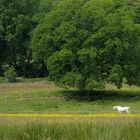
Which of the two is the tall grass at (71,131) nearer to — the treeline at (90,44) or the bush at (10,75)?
the treeline at (90,44)

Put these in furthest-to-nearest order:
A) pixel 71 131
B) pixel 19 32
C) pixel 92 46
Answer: pixel 19 32
pixel 92 46
pixel 71 131

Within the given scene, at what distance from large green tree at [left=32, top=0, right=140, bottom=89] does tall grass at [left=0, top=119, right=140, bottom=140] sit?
4158 centimetres

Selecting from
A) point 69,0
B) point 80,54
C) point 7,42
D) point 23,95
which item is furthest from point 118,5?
point 7,42

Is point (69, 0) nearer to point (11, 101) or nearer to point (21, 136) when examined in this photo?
point (11, 101)

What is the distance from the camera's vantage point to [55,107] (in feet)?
159

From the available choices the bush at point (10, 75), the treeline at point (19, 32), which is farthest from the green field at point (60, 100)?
the treeline at point (19, 32)

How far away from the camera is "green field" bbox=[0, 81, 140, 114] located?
47.3 metres

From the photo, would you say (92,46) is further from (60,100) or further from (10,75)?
(10,75)

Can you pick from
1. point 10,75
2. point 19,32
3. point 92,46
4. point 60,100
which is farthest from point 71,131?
point 19,32

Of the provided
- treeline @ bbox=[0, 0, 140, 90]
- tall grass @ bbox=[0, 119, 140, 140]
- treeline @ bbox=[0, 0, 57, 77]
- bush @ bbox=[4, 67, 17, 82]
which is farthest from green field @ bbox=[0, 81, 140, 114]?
tall grass @ bbox=[0, 119, 140, 140]

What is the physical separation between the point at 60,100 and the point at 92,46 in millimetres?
6048

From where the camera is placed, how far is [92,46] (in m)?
53.1

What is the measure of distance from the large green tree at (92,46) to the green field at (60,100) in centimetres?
156

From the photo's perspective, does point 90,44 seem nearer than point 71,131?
No
